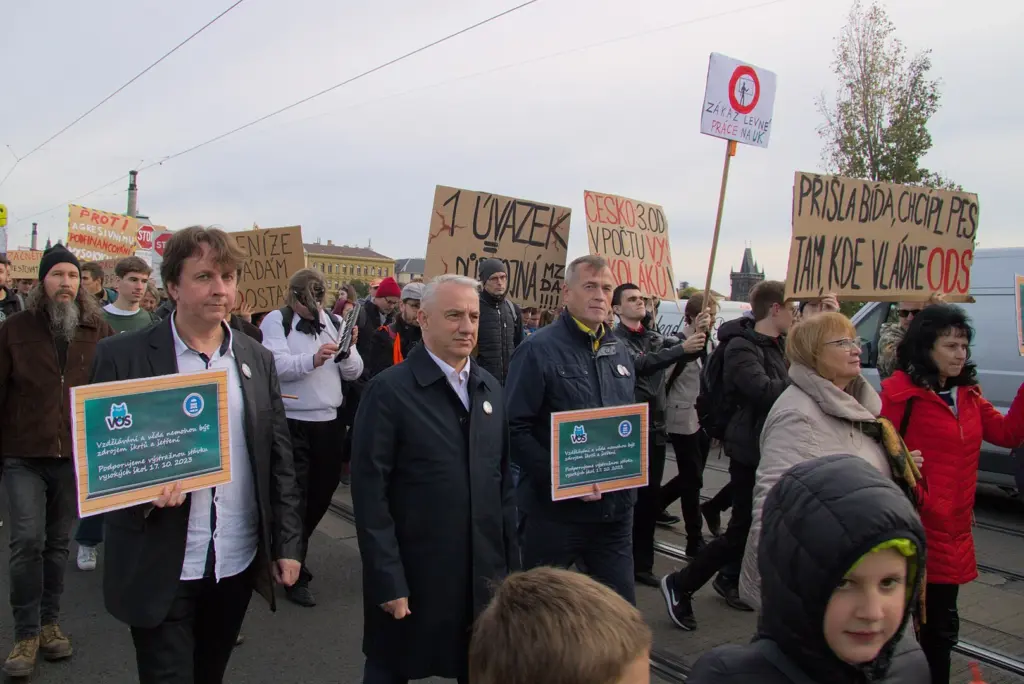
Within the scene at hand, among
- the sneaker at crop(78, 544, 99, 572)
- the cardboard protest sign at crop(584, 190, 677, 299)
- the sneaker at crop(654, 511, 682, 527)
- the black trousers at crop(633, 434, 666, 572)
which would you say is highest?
the cardboard protest sign at crop(584, 190, 677, 299)

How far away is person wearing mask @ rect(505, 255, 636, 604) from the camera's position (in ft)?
12.2

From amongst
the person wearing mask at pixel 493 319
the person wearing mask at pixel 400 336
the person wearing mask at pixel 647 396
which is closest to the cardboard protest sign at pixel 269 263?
the person wearing mask at pixel 400 336

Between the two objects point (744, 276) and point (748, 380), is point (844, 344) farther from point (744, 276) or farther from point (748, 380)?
point (744, 276)

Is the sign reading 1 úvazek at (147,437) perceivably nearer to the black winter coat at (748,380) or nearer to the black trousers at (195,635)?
the black trousers at (195,635)

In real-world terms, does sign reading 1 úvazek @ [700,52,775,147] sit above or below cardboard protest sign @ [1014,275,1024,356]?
above

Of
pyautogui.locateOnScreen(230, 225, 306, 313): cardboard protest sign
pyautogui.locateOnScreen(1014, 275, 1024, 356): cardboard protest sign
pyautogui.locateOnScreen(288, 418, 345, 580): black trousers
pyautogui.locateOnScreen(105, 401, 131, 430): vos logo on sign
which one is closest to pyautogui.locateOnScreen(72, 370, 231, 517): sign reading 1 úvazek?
pyautogui.locateOnScreen(105, 401, 131, 430): vos logo on sign

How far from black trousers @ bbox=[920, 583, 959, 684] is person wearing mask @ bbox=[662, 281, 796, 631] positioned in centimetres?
125

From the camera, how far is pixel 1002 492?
29.0 feet

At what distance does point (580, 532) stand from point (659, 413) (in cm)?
240

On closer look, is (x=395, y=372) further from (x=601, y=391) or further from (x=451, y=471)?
(x=601, y=391)

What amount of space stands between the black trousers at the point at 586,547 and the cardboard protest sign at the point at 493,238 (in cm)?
338

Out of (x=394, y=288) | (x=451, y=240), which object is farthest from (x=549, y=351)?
(x=394, y=288)

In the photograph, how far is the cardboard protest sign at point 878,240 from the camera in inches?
213

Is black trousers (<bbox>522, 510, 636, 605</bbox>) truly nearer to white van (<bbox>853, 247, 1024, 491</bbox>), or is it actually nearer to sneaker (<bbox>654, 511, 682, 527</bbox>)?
sneaker (<bbox>654, 511, 682, 527</bbox>)
